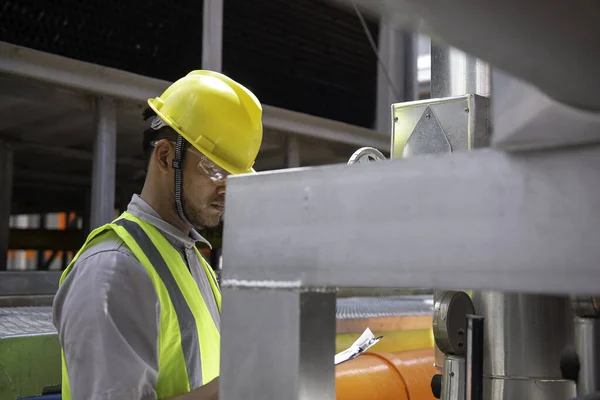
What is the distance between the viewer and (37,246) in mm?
5285

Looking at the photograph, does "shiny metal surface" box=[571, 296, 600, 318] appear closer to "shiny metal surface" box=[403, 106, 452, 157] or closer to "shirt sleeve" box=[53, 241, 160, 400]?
"shiny metal surface" box=[403, 106, 452, 157]

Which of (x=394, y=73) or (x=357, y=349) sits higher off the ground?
(x=394, y=73)

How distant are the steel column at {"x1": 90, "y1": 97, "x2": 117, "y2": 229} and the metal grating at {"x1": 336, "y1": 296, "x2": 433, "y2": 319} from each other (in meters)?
1.06

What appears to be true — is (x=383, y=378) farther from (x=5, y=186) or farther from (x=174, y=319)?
(x=5, y=186)

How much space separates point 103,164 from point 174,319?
167cm

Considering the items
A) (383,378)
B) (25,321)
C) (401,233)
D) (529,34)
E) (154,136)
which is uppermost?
(154,136)

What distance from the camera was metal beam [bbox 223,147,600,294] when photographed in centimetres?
40

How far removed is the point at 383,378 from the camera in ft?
5.76

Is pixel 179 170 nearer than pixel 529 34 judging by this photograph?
No

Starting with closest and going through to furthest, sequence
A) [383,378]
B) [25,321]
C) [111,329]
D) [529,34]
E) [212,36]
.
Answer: [529,34] → [111,329] → [383,378] → [25,321] → [212,36]

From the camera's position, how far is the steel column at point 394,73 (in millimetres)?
3861

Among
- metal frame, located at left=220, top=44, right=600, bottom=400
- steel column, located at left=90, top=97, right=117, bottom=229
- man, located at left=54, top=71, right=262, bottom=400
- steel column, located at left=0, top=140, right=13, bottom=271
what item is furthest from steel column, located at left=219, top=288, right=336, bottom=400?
steel column, located at left=0, top=140, right=13, bottom=271

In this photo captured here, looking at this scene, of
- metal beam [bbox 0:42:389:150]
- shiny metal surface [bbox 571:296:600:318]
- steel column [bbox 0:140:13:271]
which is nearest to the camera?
shiny metal surface [bbox 571:296:600:318]

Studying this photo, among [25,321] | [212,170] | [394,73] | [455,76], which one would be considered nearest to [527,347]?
[455,76]
